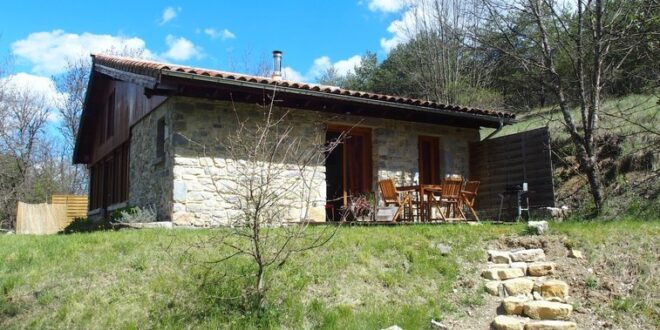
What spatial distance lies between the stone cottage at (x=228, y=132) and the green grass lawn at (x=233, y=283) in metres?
1.31

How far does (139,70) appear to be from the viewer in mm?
10016

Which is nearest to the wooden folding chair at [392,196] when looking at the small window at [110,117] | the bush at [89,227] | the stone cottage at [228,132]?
the stone cottage at [228,132]

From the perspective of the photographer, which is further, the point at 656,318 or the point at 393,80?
the point at 393,80

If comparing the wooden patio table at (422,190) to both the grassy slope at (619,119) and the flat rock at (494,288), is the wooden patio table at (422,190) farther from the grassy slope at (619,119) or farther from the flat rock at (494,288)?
the flat rock at (494,288)

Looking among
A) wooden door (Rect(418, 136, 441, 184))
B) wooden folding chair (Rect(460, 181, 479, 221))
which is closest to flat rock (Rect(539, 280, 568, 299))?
wooden folding chair (Rect(460, 181, 479, 221))

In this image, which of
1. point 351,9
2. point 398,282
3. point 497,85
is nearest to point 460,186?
point 398,282

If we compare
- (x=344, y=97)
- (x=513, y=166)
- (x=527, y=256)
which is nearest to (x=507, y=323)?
(x=527, y=256)

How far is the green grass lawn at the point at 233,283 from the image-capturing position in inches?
201

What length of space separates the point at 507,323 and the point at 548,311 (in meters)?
0.55

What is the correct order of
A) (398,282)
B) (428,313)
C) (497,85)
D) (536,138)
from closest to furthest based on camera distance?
1. (428,313)
2. (398,282)
3. (536,138)
4. (497,85)

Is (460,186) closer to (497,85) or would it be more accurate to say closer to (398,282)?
(398,282)

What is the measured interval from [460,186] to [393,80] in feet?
52.1

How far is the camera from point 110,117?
52.5ft

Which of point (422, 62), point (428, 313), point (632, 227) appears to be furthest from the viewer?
point (422, 62)
